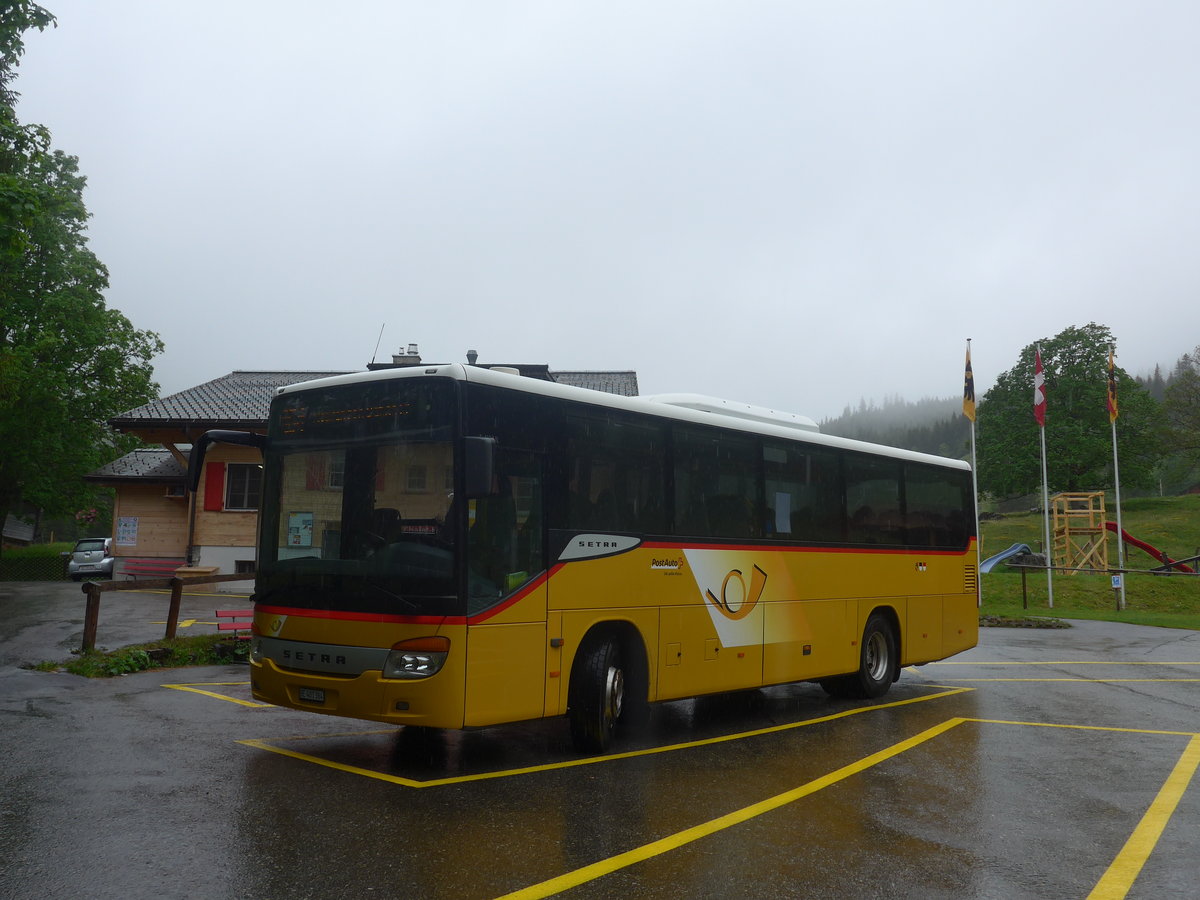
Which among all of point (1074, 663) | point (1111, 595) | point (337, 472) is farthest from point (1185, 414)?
point (337, 472)

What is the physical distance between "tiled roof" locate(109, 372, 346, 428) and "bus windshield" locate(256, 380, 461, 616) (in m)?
22.9

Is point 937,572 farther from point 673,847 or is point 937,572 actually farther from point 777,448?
point 673,847

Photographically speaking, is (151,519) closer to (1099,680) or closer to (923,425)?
(1099,680)

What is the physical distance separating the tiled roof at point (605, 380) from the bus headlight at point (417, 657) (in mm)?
30912

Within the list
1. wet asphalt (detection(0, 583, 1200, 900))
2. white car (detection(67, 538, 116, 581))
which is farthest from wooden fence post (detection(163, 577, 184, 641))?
white car (detection(67, 538, 116, 581))

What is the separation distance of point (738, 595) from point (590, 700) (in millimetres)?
2423

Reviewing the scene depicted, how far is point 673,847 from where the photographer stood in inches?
218

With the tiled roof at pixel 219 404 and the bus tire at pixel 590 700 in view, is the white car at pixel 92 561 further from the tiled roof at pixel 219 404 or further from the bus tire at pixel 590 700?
the bus tire at pixel 590 700

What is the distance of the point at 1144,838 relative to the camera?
595 cm

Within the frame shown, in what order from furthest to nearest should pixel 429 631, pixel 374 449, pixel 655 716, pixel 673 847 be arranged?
1. pixel 655 716
2. pixel 374 449
3. pixel 429 631
4. pixel 673 847

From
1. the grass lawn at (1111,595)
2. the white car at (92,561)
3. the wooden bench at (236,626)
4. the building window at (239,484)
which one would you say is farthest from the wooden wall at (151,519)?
the grass lawn at (1111,595)

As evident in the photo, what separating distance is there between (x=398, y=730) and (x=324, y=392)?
343 cm

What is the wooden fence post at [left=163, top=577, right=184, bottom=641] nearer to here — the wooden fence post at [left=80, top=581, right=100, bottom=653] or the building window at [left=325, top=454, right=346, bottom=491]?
the wooden fence post at [left=80, top=581, right=100, bottom=653]

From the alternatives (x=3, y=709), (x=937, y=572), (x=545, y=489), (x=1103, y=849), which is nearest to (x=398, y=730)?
(x=545, y=489)
